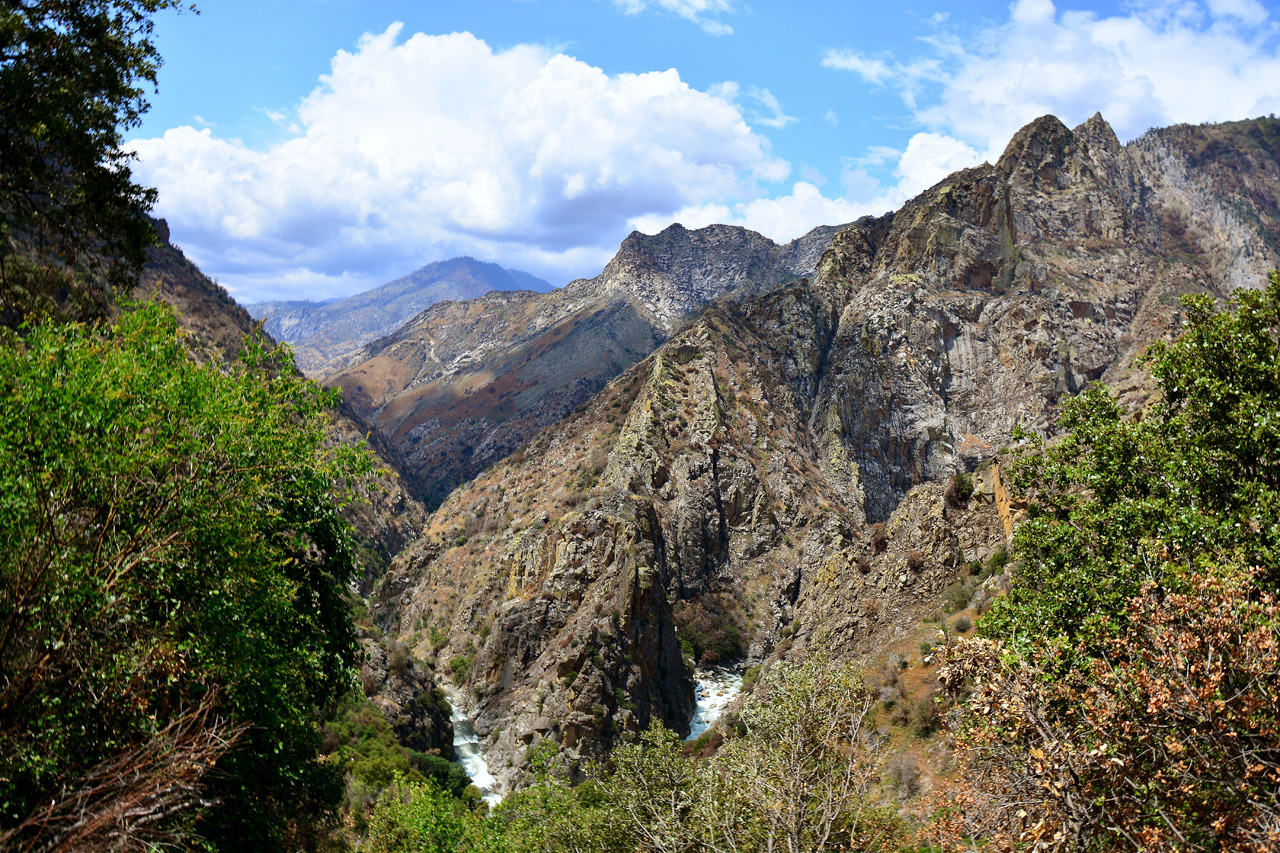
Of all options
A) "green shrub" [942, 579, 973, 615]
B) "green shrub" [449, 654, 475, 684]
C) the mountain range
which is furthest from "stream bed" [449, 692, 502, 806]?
"green shrub" [942, 579, 973, 615]

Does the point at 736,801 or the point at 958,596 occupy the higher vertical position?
the point at 736,801

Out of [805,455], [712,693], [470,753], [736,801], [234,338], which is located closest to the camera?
[736,801]

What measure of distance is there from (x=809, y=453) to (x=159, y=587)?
100 m

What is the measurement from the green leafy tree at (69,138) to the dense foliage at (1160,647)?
1862cm

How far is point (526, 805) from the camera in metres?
20.9

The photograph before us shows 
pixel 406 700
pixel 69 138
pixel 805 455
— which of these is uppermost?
pixel 69 138

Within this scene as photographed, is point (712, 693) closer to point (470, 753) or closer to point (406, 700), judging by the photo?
point (470, 753)

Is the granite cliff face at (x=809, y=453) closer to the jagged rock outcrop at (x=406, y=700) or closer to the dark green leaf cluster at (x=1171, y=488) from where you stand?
the jagged rock outcrop at (x=406, y=700)

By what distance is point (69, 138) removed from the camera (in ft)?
44.6

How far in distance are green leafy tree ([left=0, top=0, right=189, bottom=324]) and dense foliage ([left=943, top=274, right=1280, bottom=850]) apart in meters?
18.6

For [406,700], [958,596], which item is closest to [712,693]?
[406,700]

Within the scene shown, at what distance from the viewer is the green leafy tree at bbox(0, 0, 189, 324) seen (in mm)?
12797

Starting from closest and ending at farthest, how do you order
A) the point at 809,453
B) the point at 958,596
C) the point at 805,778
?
the point at 805,778 < the point at 958,596 < the point at 809,453

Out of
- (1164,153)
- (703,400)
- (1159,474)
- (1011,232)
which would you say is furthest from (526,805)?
(1164,153)
